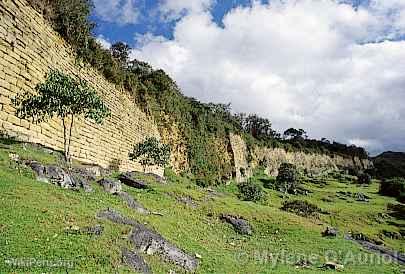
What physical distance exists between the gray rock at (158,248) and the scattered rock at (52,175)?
529 cm

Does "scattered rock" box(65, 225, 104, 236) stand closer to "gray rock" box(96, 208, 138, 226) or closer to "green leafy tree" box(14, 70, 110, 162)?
"gray rock" box(96, 208, 138, 226)

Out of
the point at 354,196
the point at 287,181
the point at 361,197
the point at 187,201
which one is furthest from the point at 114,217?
the point at 354,196

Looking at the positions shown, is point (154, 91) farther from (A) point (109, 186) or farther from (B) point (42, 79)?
(A) point (109, 186)

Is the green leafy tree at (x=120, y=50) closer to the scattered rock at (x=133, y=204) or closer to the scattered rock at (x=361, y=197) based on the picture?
the scattered rock at (x=133, y=204)

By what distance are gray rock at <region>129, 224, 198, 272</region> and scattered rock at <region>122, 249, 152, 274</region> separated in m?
1.07

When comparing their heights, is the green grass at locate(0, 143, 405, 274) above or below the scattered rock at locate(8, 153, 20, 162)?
below

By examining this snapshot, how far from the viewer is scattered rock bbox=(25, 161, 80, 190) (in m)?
19.4

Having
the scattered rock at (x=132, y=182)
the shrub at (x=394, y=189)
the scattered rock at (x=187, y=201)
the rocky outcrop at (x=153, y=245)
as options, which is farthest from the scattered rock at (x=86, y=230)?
the shrub at (x=394, y=189)

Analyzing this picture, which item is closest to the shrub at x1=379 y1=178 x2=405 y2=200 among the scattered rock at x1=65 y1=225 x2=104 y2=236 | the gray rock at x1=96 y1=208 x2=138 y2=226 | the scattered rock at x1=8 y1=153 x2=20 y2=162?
the gray rock at x1=96 y1=208 x2=138 y2=226

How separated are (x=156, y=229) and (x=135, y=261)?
590 cm

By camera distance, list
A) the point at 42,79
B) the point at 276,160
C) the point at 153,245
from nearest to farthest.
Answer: the point at 153,245 → the point at 42,79 → the point at 276,160

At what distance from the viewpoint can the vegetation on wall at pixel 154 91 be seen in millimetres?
34312

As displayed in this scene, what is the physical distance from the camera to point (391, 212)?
2844 inches

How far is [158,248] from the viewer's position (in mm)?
15648
